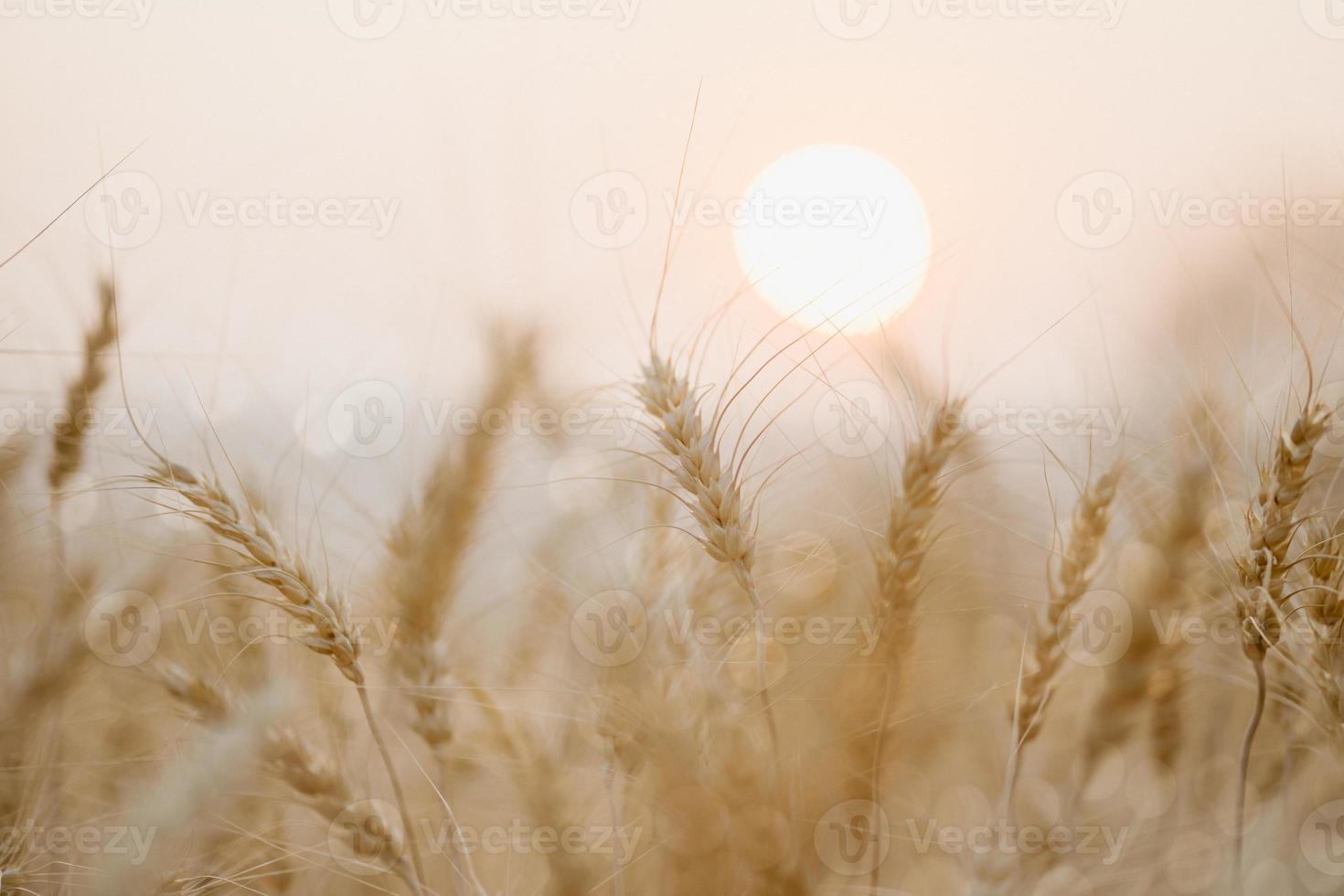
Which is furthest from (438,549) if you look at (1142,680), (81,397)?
(1142,680)

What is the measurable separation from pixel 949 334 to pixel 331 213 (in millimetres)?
1083

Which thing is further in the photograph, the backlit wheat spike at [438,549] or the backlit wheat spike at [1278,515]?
the backlit wheat spike at [438,549]

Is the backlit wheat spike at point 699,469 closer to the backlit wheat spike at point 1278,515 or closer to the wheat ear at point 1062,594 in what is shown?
the wheat ear at point 1062,594

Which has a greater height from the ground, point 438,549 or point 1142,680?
point 438,549

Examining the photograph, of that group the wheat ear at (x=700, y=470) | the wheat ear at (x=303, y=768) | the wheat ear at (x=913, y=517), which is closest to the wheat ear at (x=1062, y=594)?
the wheat ear at (x=913, y=517)

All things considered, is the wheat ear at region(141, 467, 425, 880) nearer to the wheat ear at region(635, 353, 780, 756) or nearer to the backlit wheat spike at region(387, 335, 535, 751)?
the backlit wheat spike at region(387, 335, 535, 751)

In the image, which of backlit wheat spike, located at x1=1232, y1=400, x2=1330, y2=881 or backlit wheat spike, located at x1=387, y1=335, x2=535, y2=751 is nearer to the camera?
backlit wheat spike, located at x1=1232, y1=400, x2=1330, y2=881

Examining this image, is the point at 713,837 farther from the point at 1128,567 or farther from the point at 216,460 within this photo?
the point at 216,460

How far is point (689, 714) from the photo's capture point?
83cm

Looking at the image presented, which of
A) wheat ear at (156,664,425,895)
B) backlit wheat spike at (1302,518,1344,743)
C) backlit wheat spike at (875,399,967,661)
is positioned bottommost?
wheat ear at (156,664,425,895)

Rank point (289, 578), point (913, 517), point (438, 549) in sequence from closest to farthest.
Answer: point (289, 578), point (913, 517), point (438, 549)

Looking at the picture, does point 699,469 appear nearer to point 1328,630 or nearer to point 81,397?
point 1328,630

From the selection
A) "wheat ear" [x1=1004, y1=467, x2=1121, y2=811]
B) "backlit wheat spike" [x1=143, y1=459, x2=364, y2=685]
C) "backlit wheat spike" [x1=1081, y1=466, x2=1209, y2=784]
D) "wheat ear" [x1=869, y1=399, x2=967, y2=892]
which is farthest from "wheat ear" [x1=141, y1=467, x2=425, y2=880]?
"backlit wheat spike" [x1=1081, y1=466, x2=1209, y2=784]

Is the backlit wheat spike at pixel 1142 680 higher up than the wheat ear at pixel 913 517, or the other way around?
the wheat ear at pixel 913 517
